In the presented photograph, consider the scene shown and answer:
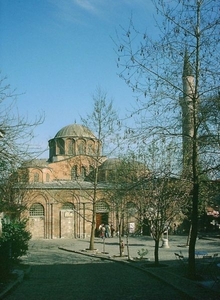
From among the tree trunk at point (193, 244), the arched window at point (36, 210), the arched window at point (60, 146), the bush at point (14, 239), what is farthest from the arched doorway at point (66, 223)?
the tree trunk at point (193, 244)

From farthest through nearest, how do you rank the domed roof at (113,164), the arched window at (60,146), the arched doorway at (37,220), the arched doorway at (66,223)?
the arched window at (60,146), the arched doorway at (66,223), the arched doorway at (37,220), the domed roof at (113,164)

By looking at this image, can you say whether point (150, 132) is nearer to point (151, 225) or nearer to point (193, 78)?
point (193, 78)

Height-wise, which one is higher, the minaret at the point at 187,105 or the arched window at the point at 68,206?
the minaret at the point at 187,105

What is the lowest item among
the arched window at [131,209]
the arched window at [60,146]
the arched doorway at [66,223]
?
the arched doorway at [66,223]

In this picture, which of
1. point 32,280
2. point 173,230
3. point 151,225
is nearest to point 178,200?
point 151,225

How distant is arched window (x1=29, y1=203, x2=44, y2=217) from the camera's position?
143 feet

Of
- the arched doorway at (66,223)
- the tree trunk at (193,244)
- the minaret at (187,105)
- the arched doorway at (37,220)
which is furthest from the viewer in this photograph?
the arched doorway at (66,223)

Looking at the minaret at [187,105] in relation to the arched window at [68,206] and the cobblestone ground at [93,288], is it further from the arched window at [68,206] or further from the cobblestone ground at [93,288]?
the arched window at [68,206]

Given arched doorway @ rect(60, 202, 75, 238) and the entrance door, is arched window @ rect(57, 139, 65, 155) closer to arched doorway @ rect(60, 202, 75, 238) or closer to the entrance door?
arched doorway @ rect(60, 202, 75, 238)

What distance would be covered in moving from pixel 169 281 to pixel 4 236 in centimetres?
994

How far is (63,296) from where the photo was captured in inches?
379

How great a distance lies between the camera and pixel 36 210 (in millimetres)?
43812

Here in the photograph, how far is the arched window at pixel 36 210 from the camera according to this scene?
143 feet

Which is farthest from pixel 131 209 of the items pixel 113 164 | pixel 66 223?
pixel 66 223
